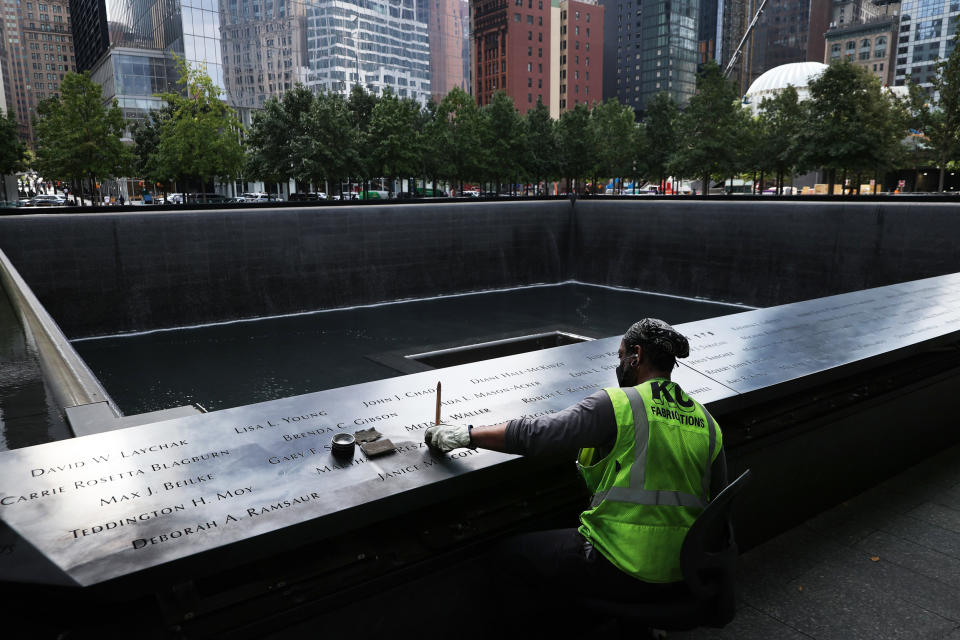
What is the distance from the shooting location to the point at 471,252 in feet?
69.4

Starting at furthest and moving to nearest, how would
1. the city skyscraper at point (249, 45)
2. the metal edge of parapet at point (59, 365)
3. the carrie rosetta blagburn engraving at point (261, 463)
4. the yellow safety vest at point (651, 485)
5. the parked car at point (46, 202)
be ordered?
the city skyscraper at point (249, 45) < the parked car at point (46, 202) < the metal edge of parapet at point (59, 365) < the yellow safety vest at point (651, 485) < the carrie rosetta blagburn engraving at point (261, 463)

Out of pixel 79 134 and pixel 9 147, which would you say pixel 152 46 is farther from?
pixel 79 134

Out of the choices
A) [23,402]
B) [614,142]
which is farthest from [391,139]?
[23,402]

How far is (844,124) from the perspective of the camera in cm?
2817

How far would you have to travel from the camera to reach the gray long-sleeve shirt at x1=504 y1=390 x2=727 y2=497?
2363mm

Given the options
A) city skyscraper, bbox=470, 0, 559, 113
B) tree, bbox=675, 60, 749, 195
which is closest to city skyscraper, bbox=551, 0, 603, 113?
city skyscraper, bbox=470, 0, 559, 113

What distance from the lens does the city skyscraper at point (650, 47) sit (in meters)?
119

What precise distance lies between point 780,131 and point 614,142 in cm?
865

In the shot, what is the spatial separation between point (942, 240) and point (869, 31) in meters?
101

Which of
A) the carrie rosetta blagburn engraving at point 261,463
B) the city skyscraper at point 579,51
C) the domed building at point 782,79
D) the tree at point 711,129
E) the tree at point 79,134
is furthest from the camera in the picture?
the city skyscraper at point 579,51

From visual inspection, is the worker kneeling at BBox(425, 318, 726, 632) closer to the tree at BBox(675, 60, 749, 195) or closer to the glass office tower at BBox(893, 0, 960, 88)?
the tree at BBox(675, 60, 749, 195)

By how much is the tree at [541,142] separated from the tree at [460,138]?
9.94ft

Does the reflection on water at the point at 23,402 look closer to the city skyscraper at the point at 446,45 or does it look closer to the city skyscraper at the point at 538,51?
the city skyscraper at the point at 538,51

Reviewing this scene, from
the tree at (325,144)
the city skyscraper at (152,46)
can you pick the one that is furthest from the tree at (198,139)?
the city skyscraper at (152,46)
